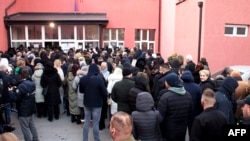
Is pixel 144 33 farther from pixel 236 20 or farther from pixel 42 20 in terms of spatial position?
pixel 236 20

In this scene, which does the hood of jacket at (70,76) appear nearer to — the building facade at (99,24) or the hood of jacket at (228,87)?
the hood of jacket at (228,87)

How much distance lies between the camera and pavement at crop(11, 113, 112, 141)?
6783mm

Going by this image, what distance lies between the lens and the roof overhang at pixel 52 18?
1716 centimetres

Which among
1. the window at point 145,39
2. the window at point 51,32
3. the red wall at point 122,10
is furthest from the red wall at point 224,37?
the window at point 51,32

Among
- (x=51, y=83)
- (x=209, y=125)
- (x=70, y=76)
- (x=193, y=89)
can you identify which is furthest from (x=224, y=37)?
(x=209, y=125)

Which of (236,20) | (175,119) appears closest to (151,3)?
(236,20)

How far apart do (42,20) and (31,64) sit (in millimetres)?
8505

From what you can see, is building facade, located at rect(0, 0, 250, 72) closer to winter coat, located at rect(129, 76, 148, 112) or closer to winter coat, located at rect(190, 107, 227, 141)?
winter coat, located at rect(129, 76, 148, 112)

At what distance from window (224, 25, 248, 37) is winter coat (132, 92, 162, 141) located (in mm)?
9320

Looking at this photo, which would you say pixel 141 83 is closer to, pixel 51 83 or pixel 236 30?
pixel 51 83

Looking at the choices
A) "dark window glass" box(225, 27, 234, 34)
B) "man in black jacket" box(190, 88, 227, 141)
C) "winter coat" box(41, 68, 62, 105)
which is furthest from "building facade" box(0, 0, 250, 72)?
"man in black jacket" box(190, 88, 227, 141)

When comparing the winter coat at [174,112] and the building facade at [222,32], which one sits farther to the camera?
the building facade at [222,32]

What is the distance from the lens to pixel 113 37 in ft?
63.4

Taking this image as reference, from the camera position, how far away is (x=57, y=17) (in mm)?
17594
